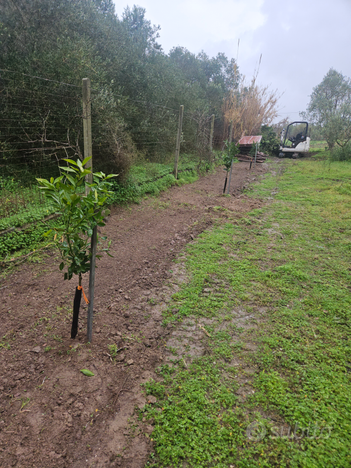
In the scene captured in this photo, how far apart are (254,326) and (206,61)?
24.8m

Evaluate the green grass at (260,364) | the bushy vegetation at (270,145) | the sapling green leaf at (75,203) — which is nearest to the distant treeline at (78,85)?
the sapling green leaf at (75,203)

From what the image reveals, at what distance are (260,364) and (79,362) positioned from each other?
157cm

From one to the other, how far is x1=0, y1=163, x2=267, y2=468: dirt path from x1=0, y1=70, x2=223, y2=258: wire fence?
1.03 m

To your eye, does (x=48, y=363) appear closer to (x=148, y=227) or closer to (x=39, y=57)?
(x=148, y=227)

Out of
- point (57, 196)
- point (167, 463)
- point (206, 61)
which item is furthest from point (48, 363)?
point (206, 61)

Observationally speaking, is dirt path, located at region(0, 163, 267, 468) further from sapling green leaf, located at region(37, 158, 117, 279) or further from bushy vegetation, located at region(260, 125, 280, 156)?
bushy vegetation, located at region(260, 125, 280, 156)

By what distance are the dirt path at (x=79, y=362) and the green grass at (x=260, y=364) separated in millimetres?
210

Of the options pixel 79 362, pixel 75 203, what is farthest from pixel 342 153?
pixel 79 362

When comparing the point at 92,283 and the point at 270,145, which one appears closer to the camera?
the point at 92,283

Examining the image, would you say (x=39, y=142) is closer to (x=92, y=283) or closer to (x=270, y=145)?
(x=92, y=283)

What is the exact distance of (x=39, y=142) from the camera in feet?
18.4

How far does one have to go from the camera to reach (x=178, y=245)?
4637mm

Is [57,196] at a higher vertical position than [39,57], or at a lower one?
lower

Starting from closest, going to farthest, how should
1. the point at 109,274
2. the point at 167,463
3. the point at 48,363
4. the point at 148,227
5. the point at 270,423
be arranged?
the point at 167,463 < the point at 270,423 < the point at 48,363 < the point at 109,274 < the point at 148,227
